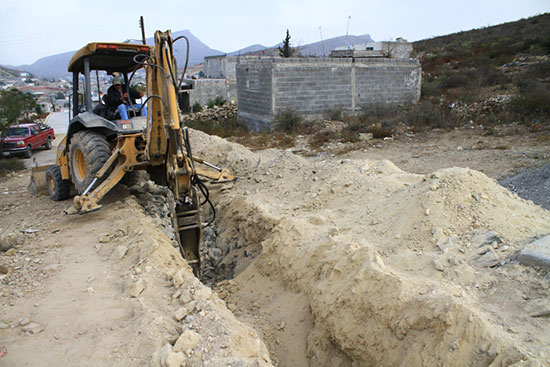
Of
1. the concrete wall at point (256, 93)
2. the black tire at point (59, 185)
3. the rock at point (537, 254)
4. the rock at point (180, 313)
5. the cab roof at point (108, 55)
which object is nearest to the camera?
the rock at point (180, 313)

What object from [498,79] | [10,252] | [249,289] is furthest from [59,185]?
[498,79]

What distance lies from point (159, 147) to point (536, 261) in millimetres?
4463

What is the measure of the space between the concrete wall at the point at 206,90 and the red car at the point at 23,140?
33.8ft

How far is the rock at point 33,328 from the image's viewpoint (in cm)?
361

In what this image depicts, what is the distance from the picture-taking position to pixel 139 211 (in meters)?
6.70

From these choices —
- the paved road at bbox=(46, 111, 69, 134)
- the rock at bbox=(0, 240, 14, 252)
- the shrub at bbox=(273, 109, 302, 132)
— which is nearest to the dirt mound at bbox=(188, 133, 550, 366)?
the rock at bbox=(0, 240, 14, 252)

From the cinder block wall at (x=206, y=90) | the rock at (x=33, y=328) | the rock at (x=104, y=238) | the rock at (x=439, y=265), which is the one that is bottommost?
the rock at (x=33, y=328)

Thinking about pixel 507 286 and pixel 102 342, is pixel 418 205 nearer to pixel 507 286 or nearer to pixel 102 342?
pixel 507 286

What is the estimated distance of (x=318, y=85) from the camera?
16016 mm

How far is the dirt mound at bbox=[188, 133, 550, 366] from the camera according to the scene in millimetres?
3525

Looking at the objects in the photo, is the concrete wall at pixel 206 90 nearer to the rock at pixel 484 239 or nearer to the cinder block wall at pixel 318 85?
the cinder block wall at pixel 318 85

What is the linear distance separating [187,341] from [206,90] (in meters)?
26.0

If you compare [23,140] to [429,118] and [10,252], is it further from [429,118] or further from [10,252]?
[429,118]


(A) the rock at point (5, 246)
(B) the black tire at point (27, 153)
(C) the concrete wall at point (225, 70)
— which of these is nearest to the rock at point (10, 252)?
(A) the rock at point (5, 246)
